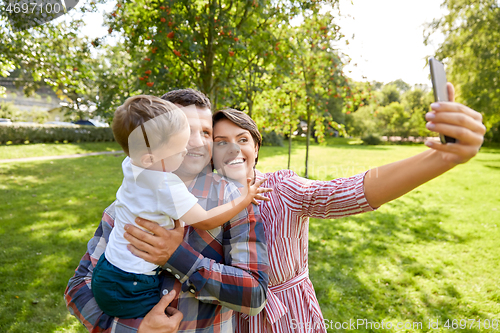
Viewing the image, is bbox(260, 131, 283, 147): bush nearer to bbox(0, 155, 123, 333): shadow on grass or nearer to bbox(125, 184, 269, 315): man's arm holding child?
bbox(0, 155, 123, 333): shadow on grass

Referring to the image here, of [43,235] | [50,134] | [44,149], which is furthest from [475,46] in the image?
[50,134]

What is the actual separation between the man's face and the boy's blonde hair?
0.16 meters

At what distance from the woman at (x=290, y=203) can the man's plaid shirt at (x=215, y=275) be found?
0.45ft

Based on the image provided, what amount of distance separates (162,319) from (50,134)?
23485 millimetres

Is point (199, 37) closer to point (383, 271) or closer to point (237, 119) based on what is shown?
point (237, 119)

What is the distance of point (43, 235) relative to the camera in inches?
232

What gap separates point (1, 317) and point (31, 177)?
29.6 feet

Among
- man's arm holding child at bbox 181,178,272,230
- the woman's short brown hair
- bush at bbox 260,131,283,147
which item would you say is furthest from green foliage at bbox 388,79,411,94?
bush at bbox 260,131,283,147

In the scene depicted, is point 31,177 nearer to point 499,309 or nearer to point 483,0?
point 499,309

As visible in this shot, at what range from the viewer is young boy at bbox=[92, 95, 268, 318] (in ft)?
4.37

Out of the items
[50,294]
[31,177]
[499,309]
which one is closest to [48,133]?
[31,177]

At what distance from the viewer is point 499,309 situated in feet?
12.6

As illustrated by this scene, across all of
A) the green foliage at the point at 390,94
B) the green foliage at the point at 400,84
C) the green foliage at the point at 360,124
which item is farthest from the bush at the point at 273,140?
the green foliage at the point at 390,94

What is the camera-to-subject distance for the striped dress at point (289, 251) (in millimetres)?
1357
